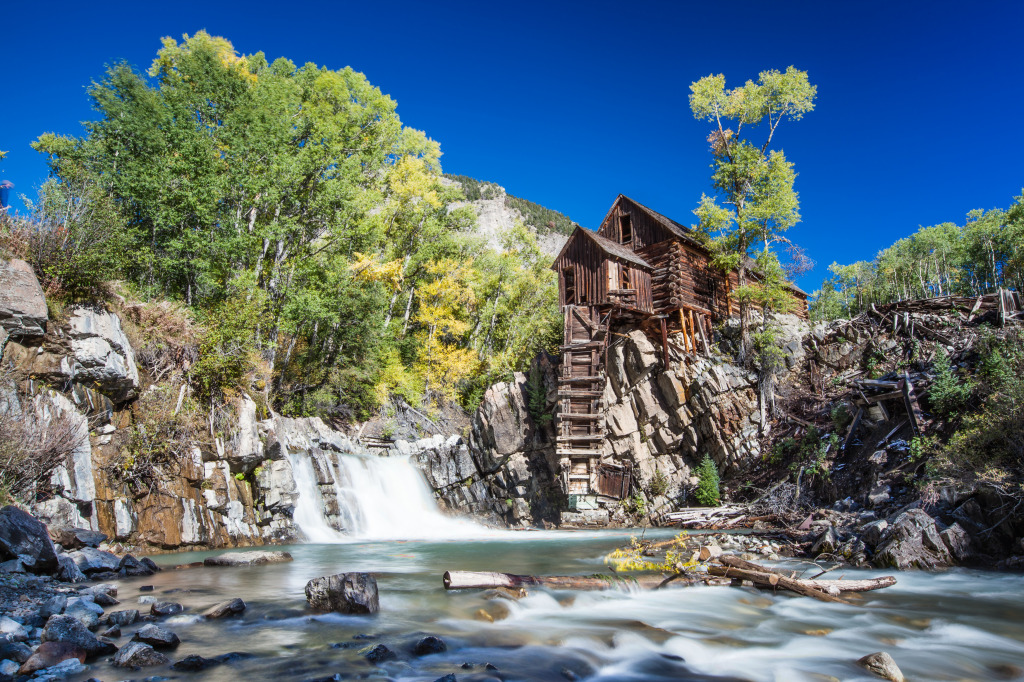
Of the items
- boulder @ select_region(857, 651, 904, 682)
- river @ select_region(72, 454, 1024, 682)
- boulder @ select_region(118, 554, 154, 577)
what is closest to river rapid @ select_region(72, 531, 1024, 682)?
river @ select_region(72, 454, 1024, 682)

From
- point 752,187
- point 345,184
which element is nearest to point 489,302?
point 345,184

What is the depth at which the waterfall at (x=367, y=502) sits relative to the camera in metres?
18.1

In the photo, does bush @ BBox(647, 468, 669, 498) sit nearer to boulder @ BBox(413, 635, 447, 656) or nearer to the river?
the river

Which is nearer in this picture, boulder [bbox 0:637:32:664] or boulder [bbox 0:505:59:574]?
boulder [bbox 0:637:32:664]

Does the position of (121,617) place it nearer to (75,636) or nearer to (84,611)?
(84,611)

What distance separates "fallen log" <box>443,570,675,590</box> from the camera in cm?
798

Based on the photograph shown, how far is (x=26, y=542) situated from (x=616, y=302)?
74.0 ft

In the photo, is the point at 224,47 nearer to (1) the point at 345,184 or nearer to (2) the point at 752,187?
(1) the point at 345,184

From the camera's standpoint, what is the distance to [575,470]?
2350cm

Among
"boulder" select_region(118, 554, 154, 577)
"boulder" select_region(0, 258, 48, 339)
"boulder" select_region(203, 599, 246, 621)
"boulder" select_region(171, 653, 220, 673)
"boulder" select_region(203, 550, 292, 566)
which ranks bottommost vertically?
"boulder" select_region(203, 550, 292, 566)

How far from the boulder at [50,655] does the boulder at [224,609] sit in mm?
1900

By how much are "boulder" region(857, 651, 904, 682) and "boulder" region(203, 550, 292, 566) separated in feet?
36.8

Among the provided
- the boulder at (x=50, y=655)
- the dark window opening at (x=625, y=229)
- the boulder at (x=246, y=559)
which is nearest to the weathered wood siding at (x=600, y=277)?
the dark window opening at (x=625, y=229)

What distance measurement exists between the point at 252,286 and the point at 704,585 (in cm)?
1812
